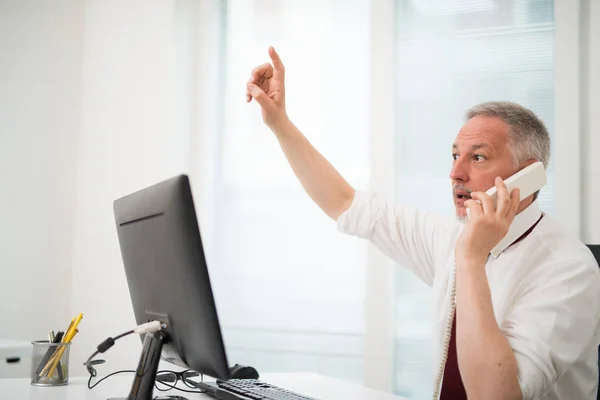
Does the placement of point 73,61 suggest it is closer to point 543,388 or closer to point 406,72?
point 406,72

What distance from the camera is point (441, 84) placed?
2855 millimetres

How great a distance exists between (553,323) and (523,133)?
0.53 meters

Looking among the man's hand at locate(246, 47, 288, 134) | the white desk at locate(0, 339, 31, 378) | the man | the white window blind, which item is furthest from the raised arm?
the white desk at locate(0, 339, 31, 378)

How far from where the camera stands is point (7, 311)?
9.93ft

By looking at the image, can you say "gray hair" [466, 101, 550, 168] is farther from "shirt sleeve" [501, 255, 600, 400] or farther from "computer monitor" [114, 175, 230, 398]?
"computer monitor" [114, 175, 230, 398]

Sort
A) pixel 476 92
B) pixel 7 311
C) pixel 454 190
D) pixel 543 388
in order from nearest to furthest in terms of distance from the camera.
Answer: pixel 543 388
pixel 454 190
pixel 476 92
pixel 7 311

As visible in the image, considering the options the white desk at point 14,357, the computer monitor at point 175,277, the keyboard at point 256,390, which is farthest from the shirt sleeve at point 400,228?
the white desk at point 14,357

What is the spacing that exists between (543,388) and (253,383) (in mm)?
711

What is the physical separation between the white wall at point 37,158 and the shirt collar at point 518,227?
2.51 metres

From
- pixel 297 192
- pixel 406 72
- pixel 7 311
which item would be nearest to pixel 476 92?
pixel 406 72

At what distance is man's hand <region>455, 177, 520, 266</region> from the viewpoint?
1386 mm

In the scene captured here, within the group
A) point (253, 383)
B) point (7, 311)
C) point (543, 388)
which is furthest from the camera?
point (7, 311)

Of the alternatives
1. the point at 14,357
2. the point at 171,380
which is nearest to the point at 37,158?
the point at 14,357

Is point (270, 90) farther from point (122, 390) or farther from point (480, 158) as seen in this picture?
point (122, 390)
